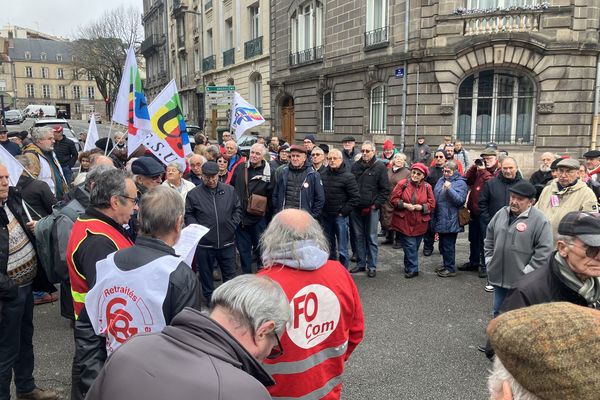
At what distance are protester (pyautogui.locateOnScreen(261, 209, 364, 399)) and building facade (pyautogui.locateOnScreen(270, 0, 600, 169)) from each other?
13931 mm

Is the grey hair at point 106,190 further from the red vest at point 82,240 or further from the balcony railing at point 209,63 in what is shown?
the balcony railing at point 209,63

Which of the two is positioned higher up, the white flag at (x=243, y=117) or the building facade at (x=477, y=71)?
the building facade at (x=477, y=71)

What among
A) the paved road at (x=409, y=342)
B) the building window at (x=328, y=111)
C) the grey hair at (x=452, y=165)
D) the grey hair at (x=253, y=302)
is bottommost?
the paved road at (x=409, y=342)

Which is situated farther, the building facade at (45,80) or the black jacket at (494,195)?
the building facade at (45,80)

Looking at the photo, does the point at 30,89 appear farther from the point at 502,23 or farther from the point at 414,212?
the point at 414,212

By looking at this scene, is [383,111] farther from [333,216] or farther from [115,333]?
[115,333]

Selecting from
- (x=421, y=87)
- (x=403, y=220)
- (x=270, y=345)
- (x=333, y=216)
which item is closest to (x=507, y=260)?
(x=403, y=220)

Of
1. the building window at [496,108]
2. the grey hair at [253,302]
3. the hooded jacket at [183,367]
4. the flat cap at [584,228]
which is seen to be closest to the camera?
the hooded jacket at [183,367]

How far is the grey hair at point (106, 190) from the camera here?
2701 mm

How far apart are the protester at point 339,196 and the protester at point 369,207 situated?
0.22 m

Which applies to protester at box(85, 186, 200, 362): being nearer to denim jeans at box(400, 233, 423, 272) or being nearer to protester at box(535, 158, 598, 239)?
protester at box(535, 158, 598, 239)

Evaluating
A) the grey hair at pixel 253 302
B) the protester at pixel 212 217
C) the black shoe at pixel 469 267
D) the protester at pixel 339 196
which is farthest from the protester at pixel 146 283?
the black shoe at pixel 469 267

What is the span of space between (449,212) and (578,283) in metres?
4.16

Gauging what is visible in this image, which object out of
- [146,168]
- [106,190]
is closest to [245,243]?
[146,168]
